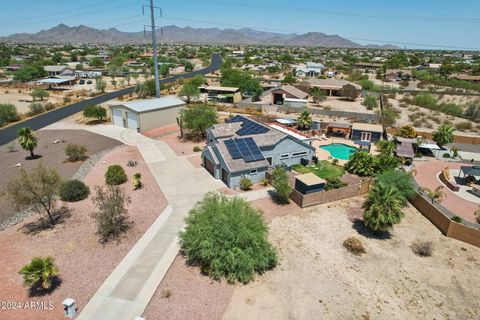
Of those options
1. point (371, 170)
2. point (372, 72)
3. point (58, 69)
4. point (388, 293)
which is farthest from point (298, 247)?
point (372, 72)

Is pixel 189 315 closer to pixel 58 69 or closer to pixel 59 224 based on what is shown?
pixel 59 224

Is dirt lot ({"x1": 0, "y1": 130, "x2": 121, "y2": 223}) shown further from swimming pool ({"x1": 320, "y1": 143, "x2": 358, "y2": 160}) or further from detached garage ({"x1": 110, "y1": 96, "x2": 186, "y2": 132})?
swimming pool ({"x1": 320, "y1": 143, "x2": 358, "y2": 160})

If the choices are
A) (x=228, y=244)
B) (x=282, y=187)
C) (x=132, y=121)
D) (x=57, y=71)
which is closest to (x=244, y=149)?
(x=282, y=187)

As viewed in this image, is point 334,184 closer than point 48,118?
Yes

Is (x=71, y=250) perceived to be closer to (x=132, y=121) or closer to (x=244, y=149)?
(x=244, y=149)

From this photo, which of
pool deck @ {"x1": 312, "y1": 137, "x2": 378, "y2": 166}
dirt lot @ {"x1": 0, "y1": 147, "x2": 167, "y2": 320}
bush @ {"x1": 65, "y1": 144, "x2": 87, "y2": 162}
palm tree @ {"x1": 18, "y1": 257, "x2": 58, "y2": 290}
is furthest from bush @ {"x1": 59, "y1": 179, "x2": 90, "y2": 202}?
pool deck @ {"x1": 312, "y1": 137, "x2": 378, "y2": 166}

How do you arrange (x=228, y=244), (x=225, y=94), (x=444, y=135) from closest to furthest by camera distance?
(x=228, y=244) → (x=444, y=135) → (x=225, y=94)
